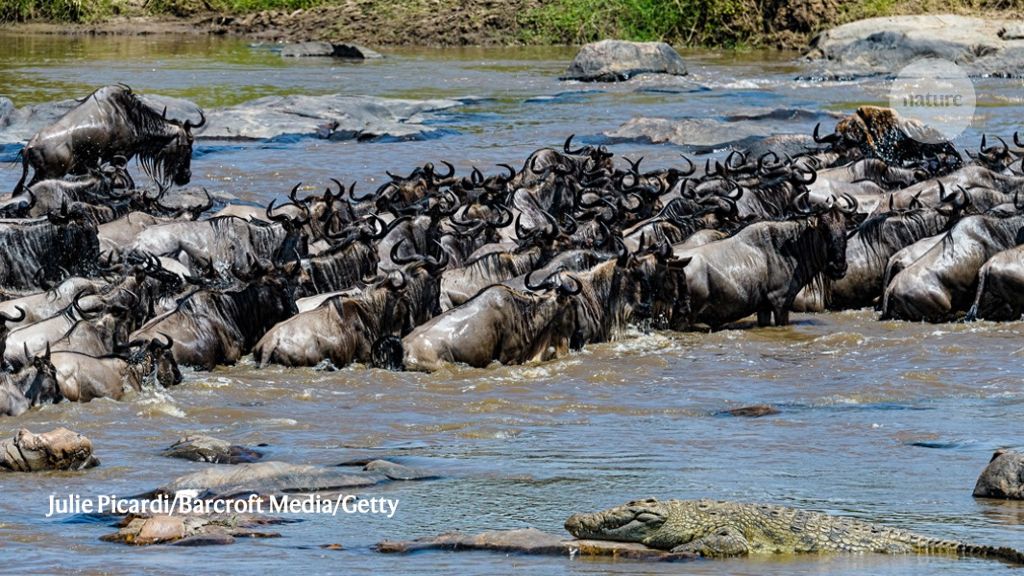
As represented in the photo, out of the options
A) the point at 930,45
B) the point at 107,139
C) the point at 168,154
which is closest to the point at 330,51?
the point at 930,45

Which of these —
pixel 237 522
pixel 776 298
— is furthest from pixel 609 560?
pixel 776 298

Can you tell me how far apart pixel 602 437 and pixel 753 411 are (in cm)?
103

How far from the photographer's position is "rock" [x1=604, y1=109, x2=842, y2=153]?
2214 cm

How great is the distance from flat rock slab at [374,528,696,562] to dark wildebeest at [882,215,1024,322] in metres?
6.36

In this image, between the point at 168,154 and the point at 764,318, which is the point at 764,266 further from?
the point at 168,154

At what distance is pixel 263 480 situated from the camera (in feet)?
24.0

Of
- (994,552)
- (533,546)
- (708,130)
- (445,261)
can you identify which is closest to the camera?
(994,552)

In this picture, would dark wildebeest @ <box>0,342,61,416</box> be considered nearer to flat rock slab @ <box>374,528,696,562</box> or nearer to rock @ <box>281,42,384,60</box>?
flat rock slab @ <box>374,528,696,562</box>

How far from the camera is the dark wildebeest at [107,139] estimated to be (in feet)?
53.4

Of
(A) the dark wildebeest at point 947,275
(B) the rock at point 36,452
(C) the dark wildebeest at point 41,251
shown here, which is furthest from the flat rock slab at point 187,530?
(A) the dark wildebeest at point 947,275

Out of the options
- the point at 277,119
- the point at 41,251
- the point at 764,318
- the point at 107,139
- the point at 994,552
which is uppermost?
the point at 994,552

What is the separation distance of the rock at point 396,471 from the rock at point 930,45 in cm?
2558

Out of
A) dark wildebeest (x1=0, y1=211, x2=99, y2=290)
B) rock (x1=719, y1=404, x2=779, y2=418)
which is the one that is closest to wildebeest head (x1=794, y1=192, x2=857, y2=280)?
rock (x1=719, y1=404, x2=779, y2=418)

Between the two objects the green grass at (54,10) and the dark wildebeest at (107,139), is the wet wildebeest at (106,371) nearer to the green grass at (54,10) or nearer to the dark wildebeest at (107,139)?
the dark wildebeest at (107,139)
